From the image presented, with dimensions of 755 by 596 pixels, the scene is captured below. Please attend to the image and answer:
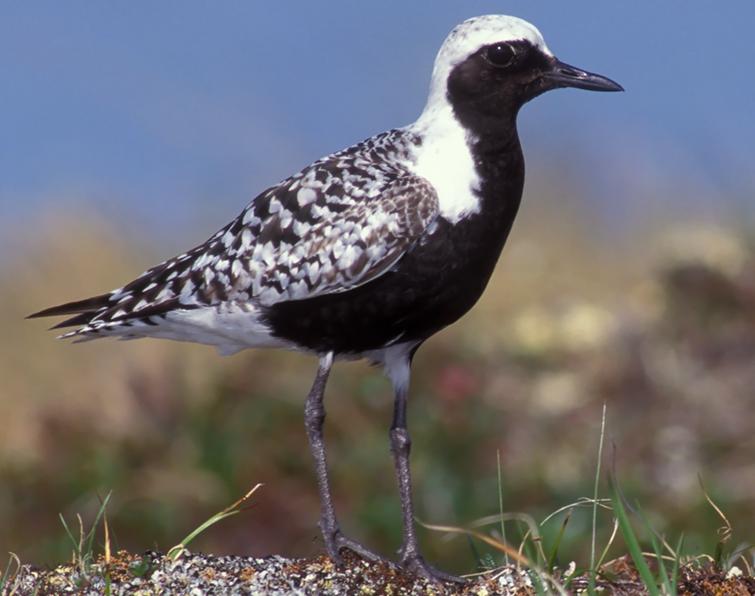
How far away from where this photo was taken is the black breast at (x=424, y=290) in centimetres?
652

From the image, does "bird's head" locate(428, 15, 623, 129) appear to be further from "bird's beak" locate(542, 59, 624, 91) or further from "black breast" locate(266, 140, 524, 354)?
"black breast" locate(266, 140, 524, 354)

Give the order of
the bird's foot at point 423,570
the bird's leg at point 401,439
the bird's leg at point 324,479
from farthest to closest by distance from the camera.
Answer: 1. the bird's leg at point 401,439
2. the bird's leg at point 324,479
3. the bird's foot at point 423,570

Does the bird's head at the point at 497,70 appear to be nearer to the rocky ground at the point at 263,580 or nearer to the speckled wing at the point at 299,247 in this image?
→ the speckled wing at the point at 299,247

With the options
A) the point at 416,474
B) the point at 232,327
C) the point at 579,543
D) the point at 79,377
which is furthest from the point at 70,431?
the point at 232,327

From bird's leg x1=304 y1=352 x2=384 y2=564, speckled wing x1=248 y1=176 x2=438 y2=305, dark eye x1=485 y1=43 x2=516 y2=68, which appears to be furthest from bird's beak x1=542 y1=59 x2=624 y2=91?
bird's leg x1=304 y1=352 x2=384 y2=564

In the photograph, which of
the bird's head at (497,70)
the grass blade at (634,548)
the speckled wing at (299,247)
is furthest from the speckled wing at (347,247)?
the grass blade at (634,548)

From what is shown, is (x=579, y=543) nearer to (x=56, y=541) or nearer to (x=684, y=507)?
(x=684, y=507)

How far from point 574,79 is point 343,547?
2.44 m

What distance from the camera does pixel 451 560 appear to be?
35.3 feet

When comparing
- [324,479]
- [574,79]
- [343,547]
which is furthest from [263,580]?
[574,79]

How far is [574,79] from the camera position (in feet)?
22.8

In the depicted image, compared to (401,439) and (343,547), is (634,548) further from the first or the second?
(401,439)

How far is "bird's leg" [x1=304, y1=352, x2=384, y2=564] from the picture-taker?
6.46 meters

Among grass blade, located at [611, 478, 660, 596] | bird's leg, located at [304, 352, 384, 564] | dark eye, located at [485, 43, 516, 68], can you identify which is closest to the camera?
grass blade, located at [611, 478, 660, 596]
